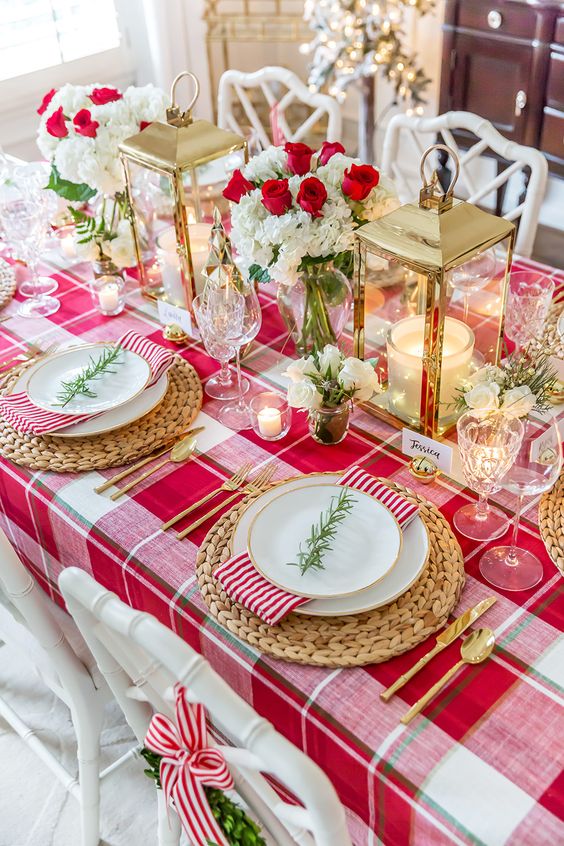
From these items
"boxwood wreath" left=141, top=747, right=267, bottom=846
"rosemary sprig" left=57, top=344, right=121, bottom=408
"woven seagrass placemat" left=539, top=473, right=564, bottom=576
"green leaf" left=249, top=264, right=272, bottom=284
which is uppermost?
"green leaf" left=249, top=264, right=272, bottom=284

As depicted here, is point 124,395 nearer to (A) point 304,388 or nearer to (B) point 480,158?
(A) point 304,388

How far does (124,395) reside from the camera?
1489 millimetres

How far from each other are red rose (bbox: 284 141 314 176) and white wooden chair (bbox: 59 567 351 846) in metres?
0.79

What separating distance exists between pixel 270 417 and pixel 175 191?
0.49 metres

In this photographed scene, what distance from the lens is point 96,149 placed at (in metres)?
1.74

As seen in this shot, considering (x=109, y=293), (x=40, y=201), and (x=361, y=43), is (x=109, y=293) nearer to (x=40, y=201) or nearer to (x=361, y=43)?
(x=40, y=201)

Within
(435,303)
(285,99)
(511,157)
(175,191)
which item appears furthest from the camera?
(285,99)

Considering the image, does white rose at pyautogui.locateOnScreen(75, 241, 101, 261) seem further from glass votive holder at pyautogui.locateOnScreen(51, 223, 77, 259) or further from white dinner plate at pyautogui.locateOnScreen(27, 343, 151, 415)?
white dinner plate at pyautogui.locateOnScreen(27, 343, 151, 415)

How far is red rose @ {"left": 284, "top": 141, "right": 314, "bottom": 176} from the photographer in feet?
4.71

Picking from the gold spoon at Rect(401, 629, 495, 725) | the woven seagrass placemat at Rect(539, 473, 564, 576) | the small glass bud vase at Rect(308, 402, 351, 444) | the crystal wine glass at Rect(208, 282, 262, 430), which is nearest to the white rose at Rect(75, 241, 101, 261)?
the crystal wine glass at Rect(208, 282, 262, 430)

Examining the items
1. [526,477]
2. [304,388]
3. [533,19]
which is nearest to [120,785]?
[304,388]

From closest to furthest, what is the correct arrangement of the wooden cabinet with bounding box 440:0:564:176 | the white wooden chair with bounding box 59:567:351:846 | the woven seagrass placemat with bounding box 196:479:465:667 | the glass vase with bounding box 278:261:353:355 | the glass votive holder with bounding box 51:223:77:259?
the white wooden chair with bounding box 59:567:351:846 < the woven seagrass placemat with bounding box 196:479:465:667 < the glass vase with bounding box 278:261:353:355 < the glass votive holder with bounding box 51:223:77:259 < the wooden cabinet with bounding box 440:0:564:176

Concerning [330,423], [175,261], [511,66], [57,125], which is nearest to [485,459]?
[330,423]

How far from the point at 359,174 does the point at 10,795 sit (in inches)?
53.5
